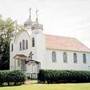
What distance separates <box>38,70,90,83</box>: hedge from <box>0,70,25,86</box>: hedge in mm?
3169

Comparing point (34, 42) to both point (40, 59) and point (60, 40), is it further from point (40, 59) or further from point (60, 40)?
point (60, 40)

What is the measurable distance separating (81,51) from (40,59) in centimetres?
1019

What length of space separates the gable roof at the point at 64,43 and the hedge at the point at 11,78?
51.3 feet

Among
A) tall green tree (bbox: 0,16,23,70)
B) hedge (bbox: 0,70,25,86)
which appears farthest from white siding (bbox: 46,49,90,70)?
hedge (bbox: 0,70,25,86)

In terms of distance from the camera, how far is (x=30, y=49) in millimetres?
54188

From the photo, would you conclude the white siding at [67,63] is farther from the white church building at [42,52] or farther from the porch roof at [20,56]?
the porch roof at [20,56]

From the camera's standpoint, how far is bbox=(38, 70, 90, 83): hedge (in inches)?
1629

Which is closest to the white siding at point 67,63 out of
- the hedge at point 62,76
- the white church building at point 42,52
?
the white church building at point 42,52

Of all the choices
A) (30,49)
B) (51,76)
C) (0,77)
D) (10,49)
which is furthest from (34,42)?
(0,77)

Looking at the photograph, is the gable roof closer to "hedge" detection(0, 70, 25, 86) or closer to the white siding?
the white siding

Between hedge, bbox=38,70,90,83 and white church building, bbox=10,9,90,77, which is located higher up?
white church building, bbox=10,9,90,77

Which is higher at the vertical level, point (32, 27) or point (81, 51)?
point (32, 27)

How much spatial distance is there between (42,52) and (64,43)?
7.59 m

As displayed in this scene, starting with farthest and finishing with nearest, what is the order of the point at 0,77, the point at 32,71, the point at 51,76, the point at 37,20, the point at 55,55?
the point at 37,20 → the point at 55,55 → the point at 32,71 → the point at 51,76 → the point at 0,77
